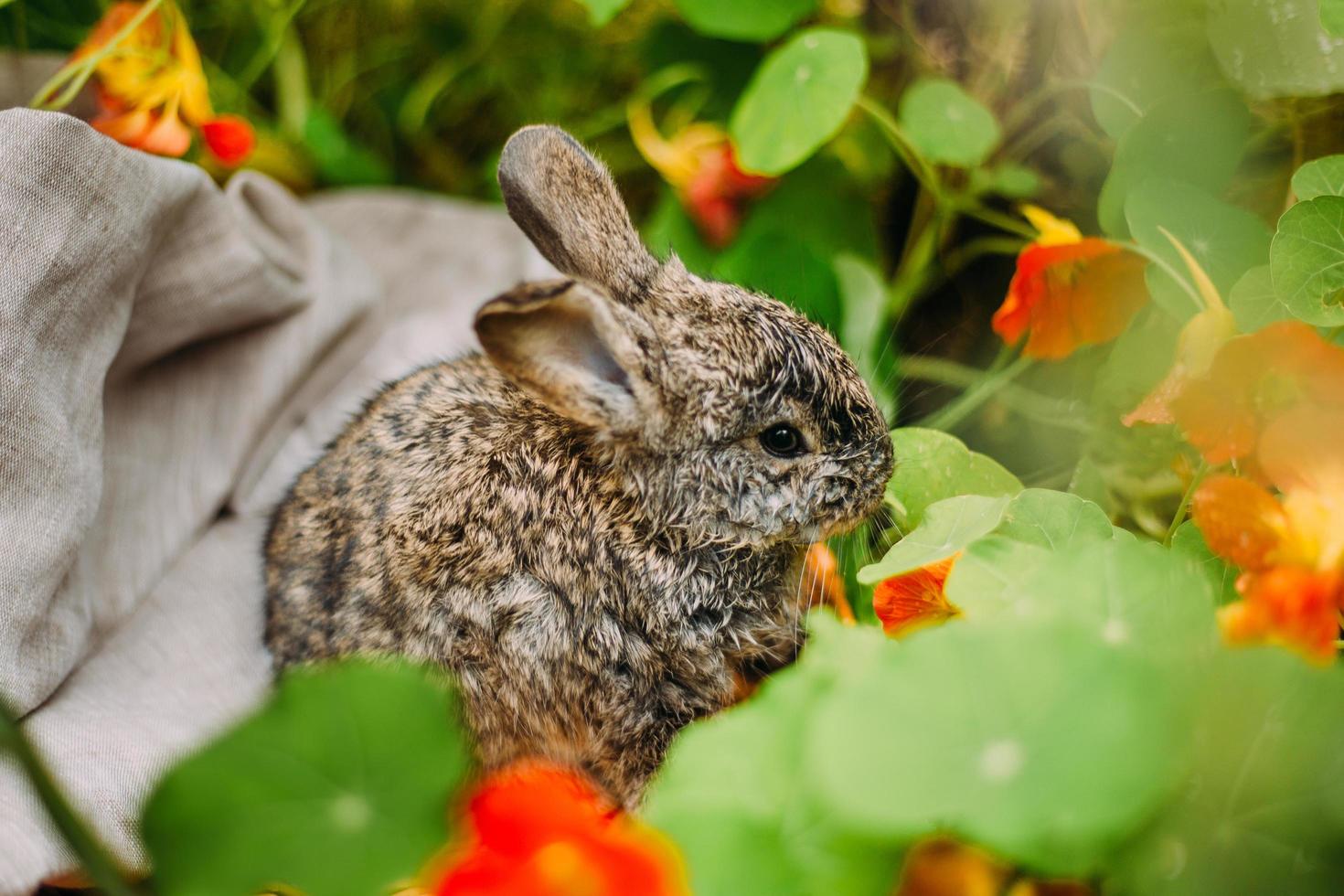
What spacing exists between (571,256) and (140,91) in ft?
3.64

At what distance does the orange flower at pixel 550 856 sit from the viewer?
0.98 metres

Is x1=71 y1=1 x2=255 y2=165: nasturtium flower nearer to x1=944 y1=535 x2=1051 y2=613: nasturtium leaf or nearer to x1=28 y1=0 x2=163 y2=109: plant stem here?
x1=28 y1=0 x2=163 y2=109: plant stem

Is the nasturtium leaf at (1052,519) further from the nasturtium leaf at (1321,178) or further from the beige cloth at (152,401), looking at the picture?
the beige cloth at (152,401)

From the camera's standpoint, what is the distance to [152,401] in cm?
238

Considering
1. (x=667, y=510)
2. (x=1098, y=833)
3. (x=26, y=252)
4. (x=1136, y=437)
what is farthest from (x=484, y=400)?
(x=1098, y=833)

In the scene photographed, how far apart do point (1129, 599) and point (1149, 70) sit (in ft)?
4.78

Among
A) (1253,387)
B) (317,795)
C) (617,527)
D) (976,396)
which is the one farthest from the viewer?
(976,396)

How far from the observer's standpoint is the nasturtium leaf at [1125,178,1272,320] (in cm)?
178

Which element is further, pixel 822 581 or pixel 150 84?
pixel 150 84

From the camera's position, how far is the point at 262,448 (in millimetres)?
2545

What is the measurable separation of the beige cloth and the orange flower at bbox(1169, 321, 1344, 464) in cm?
145

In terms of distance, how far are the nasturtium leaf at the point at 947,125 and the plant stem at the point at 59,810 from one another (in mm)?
2151

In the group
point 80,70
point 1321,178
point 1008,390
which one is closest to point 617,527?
point 1008,390

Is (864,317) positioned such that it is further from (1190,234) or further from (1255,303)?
(1255,303)
